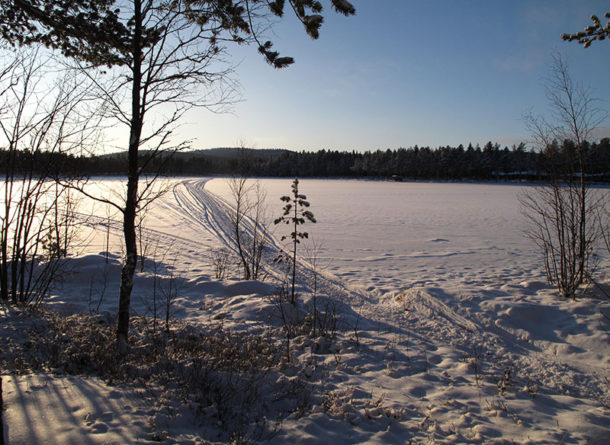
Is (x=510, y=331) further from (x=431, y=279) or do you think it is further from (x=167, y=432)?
(x=167, y=432)

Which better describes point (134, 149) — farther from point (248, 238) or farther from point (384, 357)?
point (248, 238)

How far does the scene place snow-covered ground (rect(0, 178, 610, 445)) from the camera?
3.05 m

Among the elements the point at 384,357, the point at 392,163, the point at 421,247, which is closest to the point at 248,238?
the point at 421,247

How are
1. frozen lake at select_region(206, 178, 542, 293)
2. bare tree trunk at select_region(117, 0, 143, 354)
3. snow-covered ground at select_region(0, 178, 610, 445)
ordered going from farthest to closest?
frozen lake at select_region(206, 178, 542, 293) → bare tree trunk at select_region(117, 0, 143, 354) → snow-covered ground at select_region(0, 178, 610, 445)

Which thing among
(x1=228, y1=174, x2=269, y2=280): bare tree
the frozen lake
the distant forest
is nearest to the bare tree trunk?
the distant forest

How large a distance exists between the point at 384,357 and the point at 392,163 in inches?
3429

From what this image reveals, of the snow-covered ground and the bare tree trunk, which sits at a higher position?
the bare tree trunk

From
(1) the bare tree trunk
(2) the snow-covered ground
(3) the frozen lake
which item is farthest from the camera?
(3) the frozen lake

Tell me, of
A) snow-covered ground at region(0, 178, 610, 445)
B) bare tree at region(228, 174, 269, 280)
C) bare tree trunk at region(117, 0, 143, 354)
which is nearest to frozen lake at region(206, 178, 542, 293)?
snow-covered ground at region(0, 178, 610, 445)

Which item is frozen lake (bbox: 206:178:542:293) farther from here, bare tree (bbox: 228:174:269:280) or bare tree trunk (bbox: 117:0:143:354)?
bare tree trunk (bbox: 117:0:143:354)

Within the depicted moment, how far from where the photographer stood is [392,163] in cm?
8719

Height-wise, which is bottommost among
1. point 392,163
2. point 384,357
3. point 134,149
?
point 384,357

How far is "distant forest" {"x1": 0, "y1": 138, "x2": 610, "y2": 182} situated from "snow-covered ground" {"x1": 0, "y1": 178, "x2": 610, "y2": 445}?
1439mm

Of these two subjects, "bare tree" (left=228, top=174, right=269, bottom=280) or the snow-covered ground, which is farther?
"bare tree" (left=228, top=174, right=269, bottom=280)
